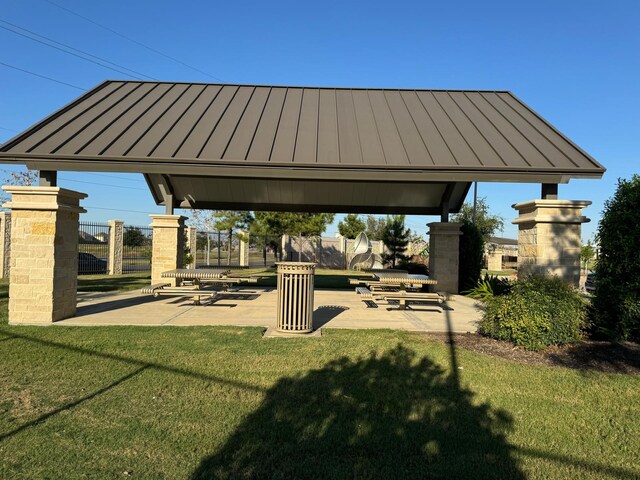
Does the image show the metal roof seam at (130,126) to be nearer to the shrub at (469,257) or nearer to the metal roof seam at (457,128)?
the metal roof seam at (457,128)

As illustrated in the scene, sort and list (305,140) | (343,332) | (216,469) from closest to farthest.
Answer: (216,469) → (343,332) → (305,140)

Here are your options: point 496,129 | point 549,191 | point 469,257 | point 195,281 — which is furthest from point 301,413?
point 469,257

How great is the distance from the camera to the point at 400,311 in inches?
391

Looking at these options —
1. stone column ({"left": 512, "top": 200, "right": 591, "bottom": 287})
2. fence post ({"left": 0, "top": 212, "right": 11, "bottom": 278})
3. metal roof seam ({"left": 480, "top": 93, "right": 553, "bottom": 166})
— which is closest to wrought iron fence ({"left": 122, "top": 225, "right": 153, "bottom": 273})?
fence post ({"left": 0, "top": 212, "right": 11, "bottom": 278})

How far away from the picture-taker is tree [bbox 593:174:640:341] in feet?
22.0

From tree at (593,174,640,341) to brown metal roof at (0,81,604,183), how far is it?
110 centimetres

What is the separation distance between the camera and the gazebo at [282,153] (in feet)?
25.7

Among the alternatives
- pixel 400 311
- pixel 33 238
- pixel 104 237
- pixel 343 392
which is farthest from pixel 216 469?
pixel 104 237

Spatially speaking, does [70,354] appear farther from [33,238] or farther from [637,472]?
[637,472]

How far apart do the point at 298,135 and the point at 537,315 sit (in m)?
6.05

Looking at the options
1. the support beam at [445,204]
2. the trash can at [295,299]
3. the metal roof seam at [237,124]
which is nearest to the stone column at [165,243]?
the metal roof seam at [237,124]

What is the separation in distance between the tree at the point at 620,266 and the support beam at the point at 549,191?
940mm

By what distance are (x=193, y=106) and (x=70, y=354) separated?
753 cm

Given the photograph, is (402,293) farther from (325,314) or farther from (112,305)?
(112,305)
